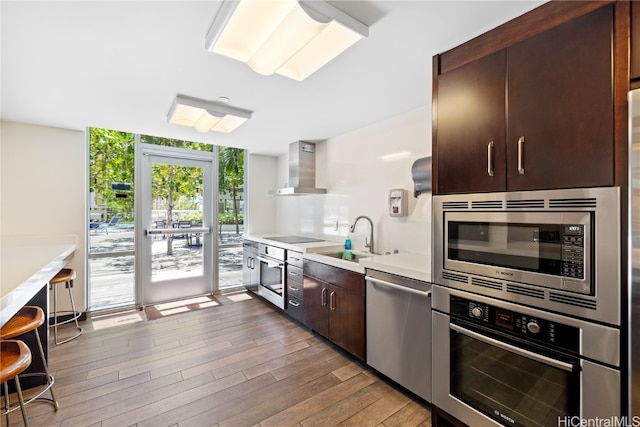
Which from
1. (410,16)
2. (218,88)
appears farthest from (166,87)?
(410,16)

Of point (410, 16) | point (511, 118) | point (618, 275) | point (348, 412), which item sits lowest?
point (348, 412)

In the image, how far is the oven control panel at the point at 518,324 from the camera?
1199 mm

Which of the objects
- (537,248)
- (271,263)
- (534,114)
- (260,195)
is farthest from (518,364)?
(260,195)

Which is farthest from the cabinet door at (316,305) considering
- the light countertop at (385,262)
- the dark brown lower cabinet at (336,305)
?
the light countertop at (385,262)

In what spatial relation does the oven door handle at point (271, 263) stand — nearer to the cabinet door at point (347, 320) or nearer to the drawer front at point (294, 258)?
the drawer front at point (294, 258)

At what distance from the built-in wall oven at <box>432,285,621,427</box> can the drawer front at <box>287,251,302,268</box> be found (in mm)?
1780

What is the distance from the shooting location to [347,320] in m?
2.52

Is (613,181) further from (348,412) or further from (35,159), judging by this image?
(35,159)

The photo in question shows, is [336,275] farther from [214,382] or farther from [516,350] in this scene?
[516,350]

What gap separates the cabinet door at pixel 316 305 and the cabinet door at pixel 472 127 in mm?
1662

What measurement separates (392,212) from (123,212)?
11.8 ft

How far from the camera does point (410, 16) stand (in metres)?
1.42

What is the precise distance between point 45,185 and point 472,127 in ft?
14.4

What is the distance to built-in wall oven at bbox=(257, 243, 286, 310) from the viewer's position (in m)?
3.52
